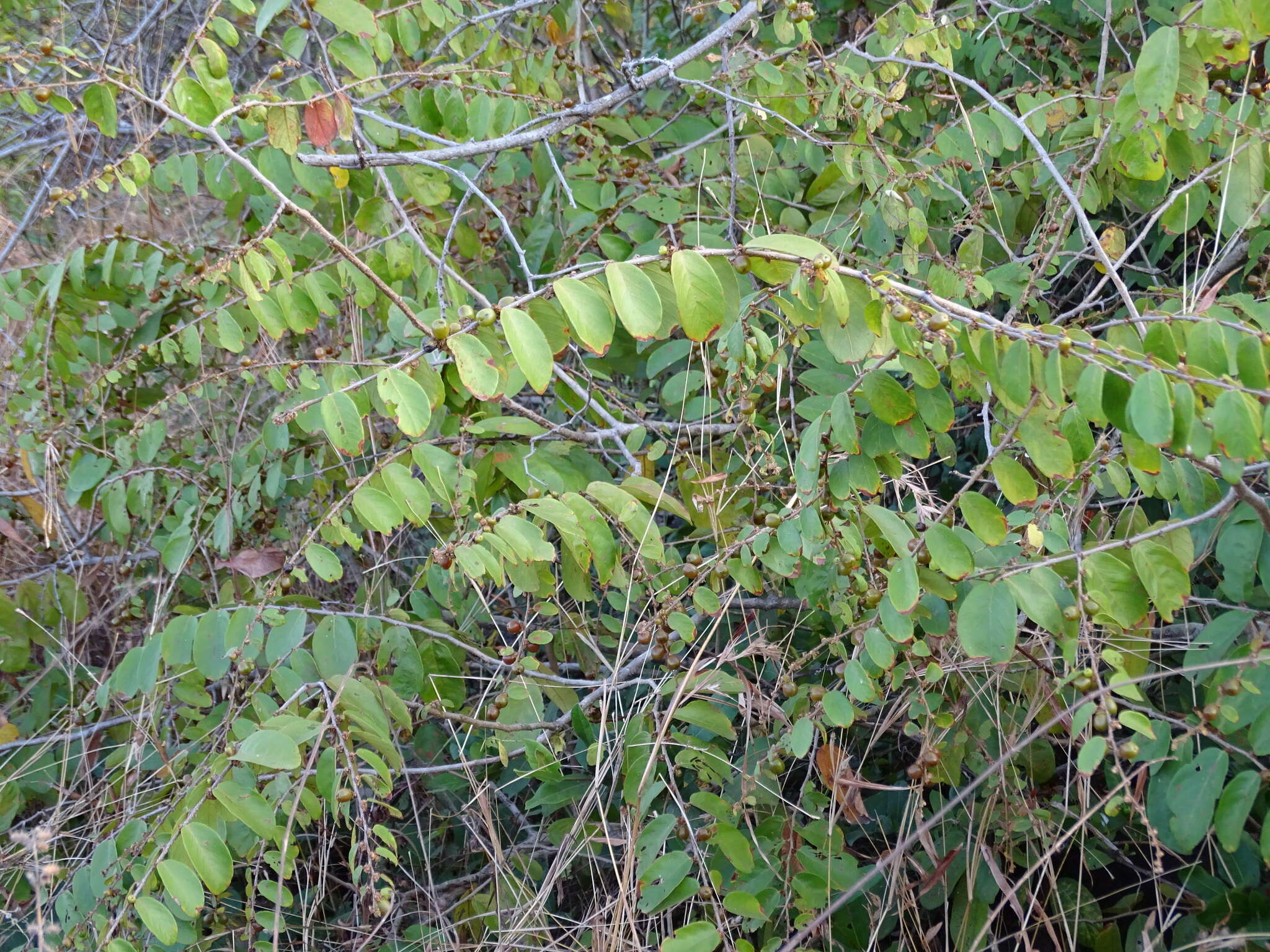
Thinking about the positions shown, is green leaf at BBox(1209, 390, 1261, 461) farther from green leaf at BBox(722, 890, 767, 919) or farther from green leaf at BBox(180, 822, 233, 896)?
green leaf at BBox(180, 822, 233, 896)

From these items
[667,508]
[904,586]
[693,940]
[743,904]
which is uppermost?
[904,586]

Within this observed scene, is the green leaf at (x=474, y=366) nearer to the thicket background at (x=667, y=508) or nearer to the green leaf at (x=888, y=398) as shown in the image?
the thicket background at (x=667, y=508)

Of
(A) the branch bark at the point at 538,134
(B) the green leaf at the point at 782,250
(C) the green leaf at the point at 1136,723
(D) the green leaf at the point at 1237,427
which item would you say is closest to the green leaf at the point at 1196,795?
(C) the green leaf at the point at 1136,723

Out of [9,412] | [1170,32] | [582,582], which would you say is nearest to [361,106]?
[9,412]

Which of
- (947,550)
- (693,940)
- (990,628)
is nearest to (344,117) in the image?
(947,550)

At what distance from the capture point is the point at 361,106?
2303 millimetres

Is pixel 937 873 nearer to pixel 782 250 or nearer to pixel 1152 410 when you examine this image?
pixel 1152 410

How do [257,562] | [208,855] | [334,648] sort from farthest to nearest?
[257,562] → [334,648] → [208,855]

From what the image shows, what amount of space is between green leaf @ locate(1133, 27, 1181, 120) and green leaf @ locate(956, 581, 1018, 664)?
0.77 metres

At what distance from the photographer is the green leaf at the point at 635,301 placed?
3.73 feet

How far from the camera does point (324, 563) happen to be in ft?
5.22

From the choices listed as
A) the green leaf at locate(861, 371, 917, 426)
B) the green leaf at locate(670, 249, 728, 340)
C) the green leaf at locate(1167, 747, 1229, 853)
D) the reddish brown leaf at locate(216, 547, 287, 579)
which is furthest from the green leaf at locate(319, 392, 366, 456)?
the green leaf at locate(1167, 747, 1229, 853)

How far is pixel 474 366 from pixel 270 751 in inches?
24.8

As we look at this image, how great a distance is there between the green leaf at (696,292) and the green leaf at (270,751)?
0.81 metres
